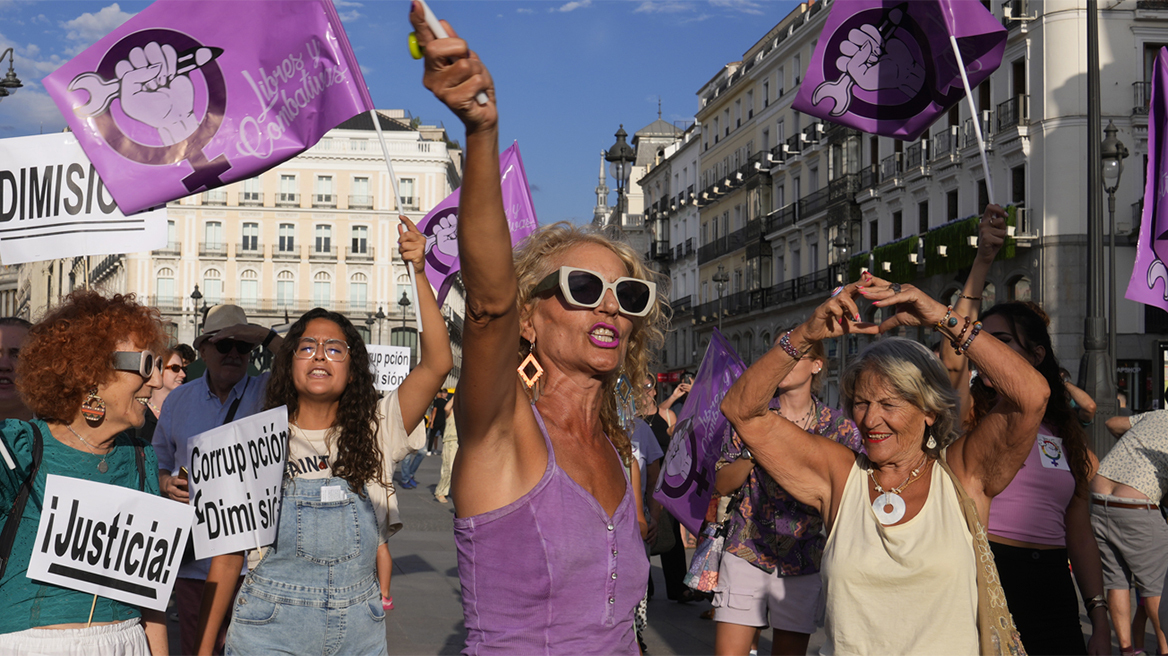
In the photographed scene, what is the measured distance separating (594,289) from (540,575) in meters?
0.71

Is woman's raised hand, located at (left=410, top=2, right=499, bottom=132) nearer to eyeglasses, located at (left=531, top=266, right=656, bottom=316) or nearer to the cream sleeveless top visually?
eyeglasses, located at (left=531, top=266, right=656, bottom=316)

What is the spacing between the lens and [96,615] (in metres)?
3.68

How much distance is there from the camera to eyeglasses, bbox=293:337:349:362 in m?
4.61

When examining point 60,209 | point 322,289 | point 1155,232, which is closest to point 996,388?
point 1155,232

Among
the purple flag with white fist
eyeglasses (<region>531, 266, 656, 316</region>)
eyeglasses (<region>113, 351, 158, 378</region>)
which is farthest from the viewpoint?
the purple flag with white fist

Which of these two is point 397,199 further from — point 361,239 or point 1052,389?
point 361,239

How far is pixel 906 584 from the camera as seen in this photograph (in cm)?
366

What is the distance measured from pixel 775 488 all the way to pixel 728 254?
58610mm

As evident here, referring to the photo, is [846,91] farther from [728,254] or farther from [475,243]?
[728,254]

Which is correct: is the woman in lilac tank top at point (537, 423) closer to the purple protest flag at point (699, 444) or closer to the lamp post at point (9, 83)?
the purple protest flag at point (699, 444)

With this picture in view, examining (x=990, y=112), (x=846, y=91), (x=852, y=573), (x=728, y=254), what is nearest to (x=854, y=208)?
(x=990, y=112)

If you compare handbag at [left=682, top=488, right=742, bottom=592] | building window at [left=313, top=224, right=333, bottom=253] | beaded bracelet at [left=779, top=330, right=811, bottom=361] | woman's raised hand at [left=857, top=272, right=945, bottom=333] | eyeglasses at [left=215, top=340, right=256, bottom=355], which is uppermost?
building window at [left=313, top=224, right=333, bottom=253]

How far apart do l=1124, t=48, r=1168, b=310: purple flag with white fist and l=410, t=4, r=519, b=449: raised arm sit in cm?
592

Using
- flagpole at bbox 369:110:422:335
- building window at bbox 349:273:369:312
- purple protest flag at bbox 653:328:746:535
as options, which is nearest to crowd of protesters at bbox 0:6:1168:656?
flagpole at bbox 369:110:422:335
